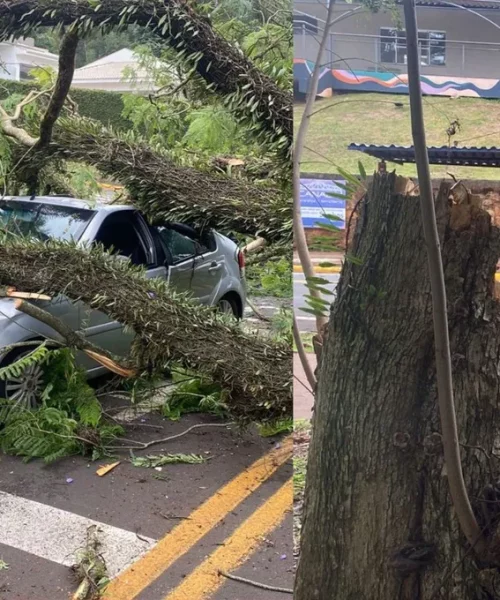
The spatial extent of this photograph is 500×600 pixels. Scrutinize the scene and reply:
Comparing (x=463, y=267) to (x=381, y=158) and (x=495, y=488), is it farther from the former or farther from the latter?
A: (x=495, y=488)

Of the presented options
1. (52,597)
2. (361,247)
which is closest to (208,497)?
(52,597)

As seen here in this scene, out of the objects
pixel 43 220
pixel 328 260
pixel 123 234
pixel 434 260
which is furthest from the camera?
pixel 43 220

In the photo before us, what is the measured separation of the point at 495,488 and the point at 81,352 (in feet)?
4.14

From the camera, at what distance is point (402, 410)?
2.80ft

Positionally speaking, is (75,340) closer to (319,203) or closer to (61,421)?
(61,421)

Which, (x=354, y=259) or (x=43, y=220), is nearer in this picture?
(x=354, y=259)

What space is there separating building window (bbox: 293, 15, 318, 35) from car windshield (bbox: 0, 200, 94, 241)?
85cm

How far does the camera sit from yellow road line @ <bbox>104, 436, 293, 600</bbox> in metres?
1.49

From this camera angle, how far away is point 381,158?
85 centimetres

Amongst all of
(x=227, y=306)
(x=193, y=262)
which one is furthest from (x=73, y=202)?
(x=227, y=306)

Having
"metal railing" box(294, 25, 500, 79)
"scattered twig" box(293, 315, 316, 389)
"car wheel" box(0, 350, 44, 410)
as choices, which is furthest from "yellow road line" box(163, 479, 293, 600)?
"metal railing" box(294, 25, 500, 79)

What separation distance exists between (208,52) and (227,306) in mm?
599

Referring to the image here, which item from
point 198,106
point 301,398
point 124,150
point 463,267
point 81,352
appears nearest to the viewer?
point 463,267

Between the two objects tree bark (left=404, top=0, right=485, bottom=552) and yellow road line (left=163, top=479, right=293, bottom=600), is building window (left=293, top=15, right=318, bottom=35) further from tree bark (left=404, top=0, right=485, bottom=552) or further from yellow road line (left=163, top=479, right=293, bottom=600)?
yellow road line (left=163, top=479, right=293, bottom=600)
